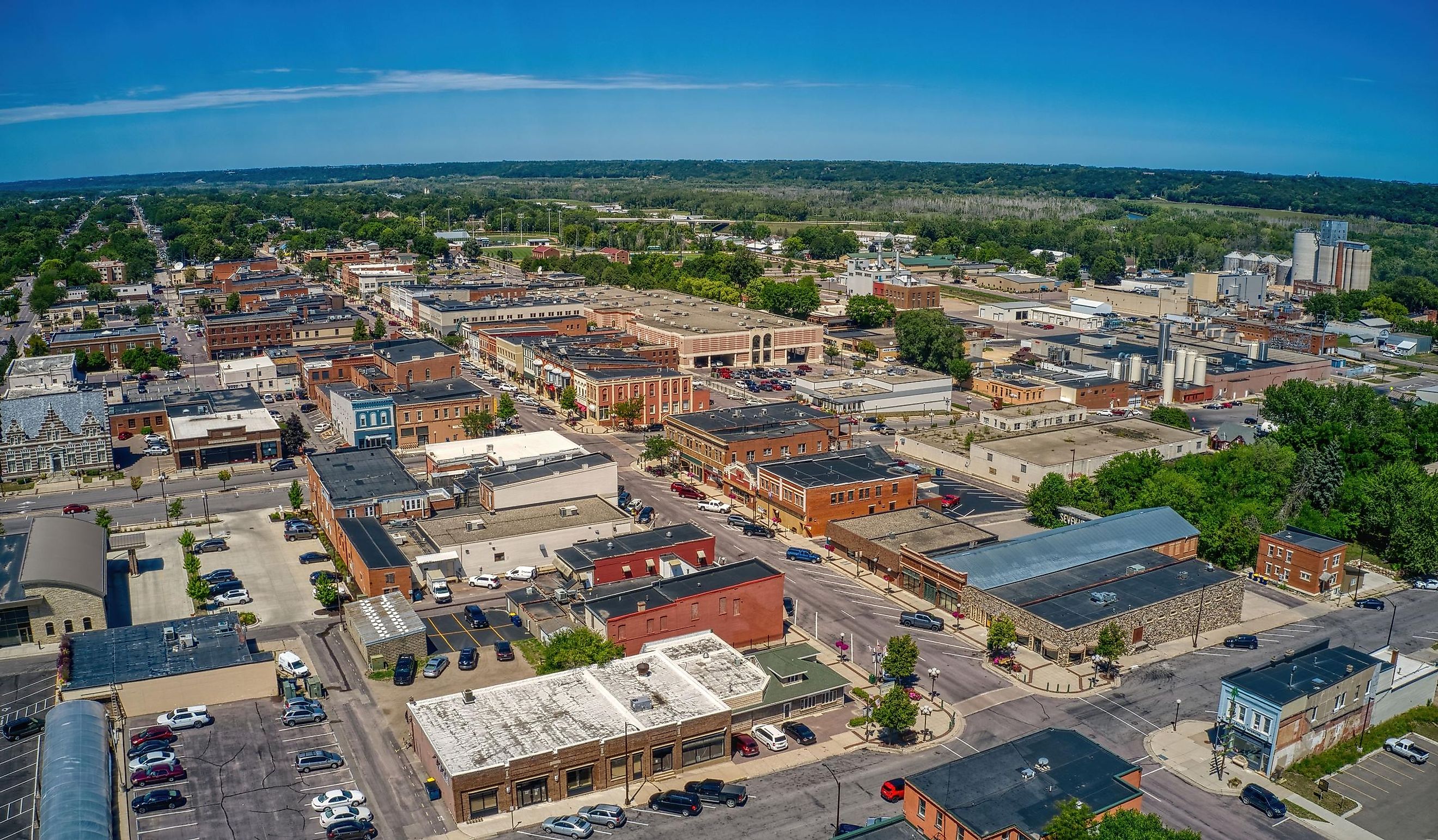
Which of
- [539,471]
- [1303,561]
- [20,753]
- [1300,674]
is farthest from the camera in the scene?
[539,471]

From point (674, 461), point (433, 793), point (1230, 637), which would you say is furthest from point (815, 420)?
point (433, 793)

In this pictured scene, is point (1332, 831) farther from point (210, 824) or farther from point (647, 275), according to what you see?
point (647, 275)

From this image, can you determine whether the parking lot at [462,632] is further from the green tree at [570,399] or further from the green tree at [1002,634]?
the green tree at [570,399]

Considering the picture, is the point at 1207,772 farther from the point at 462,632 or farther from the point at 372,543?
the point at 372,543

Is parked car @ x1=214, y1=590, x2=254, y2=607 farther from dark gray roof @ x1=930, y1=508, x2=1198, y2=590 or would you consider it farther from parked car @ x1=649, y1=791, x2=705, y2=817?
dark gray roof @ x1=930, y1=508, x2=1198, y2=590

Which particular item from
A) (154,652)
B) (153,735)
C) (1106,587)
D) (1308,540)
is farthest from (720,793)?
(1308,540)


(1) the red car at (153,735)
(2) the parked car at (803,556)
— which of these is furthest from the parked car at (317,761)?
(2) the parked car at (803,556)

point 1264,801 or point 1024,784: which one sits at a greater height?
point 1024,784

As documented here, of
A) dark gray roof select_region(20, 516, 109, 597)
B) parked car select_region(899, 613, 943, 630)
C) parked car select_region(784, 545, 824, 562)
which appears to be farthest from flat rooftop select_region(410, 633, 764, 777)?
dark gray roof select_region(20, 516, 109, 597)
